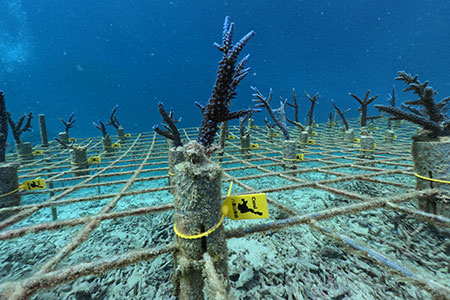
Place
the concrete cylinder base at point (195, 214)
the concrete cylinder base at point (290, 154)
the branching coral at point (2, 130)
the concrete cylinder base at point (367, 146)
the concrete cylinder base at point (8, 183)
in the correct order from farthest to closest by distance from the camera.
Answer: the concrete cylinder base at point (367, 146)
the concrete cylinder base at point (290, 154)
the branching coral at point (2, 130)
the concrete cylinder base at point (8, 183)
the concrete cylinder base at point (195, 214)

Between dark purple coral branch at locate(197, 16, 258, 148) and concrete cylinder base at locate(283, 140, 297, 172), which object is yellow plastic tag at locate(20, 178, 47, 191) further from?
concrete cylinder base at locate(283, 140, 297, 172)

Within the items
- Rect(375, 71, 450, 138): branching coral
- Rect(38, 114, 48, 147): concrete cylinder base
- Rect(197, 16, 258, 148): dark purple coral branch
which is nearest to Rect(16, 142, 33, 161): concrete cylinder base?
Rect(38, 114, 48, 147): concrete cylinder base

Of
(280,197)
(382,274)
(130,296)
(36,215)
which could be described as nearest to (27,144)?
(36,215)

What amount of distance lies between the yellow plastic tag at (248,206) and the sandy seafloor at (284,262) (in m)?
0.91

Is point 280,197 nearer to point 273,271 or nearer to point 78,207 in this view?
point 273,271

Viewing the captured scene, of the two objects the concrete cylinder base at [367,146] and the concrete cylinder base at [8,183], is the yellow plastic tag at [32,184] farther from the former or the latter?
the concrete cylinder base at [367,146]

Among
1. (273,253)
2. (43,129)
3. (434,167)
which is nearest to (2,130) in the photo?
(273,253)

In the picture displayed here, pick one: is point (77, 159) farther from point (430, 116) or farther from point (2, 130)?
point (430, 116)

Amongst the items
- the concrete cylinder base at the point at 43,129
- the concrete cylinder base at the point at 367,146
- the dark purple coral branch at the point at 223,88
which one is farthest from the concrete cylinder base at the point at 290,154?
the concrete cylinder base at the point at 43,129

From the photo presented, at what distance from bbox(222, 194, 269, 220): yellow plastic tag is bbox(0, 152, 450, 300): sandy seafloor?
0.91 meters

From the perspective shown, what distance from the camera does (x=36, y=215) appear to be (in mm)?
4242

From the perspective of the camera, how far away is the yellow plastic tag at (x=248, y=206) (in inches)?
45.6

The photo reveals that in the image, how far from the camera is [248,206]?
1177 mm

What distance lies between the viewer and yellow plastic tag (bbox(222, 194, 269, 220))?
1.16m
